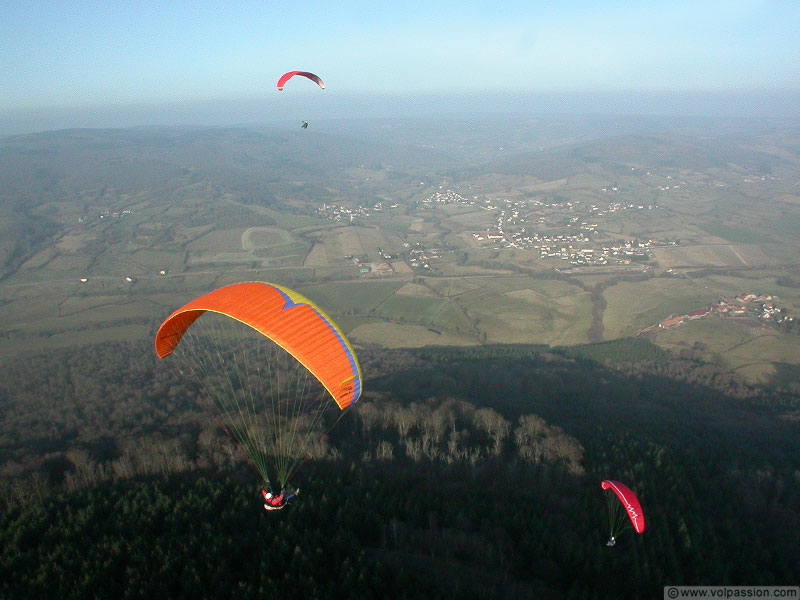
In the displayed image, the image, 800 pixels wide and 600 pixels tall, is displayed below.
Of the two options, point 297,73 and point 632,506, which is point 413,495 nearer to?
point 632,506

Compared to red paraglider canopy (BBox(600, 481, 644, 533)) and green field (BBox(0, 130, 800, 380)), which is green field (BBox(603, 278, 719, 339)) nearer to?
green field (BBox(0, 130, 800, 380))

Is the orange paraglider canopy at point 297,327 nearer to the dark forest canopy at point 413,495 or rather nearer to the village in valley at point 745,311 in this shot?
the dark forest canopy at point 413,495

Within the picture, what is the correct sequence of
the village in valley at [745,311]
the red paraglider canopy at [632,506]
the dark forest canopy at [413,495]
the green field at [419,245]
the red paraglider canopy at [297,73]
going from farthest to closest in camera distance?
the green field at [419,245]
the village in valley at [745,311]
the red paraglider canopy at [297,73]
the dark forest canopy at [413,495]
the red paraglider canopy at [632,506]

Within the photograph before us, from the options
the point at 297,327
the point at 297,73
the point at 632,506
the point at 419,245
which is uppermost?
the point at 297,73

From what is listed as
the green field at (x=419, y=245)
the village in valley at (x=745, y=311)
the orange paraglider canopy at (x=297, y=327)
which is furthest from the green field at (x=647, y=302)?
the orange paraglider canopy at (x=297, y=327)

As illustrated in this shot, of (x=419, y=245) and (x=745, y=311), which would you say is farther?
(x=419, y=245)

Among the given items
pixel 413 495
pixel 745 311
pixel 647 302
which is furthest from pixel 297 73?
pixel 745 311

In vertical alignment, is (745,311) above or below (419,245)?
below
